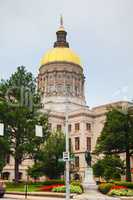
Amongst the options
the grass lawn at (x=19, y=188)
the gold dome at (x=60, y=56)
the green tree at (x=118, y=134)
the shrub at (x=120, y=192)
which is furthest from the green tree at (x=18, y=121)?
the gold dome at (x=60, y=56)

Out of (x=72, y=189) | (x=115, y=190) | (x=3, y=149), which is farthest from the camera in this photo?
(x=3, y=149)

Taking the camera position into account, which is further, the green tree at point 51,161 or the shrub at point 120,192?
the green tree at point 51,161

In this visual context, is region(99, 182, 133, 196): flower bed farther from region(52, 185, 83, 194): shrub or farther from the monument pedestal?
region(52, 185, 83, 194): shrub

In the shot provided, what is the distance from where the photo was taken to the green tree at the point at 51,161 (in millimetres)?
54188

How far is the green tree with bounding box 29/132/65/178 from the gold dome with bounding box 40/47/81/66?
5491cm

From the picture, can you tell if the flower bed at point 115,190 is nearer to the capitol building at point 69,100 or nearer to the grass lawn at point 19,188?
the grass lawn at point 19,188

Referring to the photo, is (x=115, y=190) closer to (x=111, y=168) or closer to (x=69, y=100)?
(x=111, y=168)

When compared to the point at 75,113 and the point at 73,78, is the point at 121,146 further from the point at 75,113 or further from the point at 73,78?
the point at 73,78

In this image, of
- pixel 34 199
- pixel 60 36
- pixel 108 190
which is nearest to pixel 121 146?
pixel 108 190

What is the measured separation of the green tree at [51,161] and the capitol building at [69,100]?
2949 centimetres

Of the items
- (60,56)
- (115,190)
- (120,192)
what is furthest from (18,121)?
(60,56)

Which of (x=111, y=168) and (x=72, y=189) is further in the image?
(x=111, y=168)

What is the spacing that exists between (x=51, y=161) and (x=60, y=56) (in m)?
60.3

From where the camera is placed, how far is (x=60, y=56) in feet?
364
